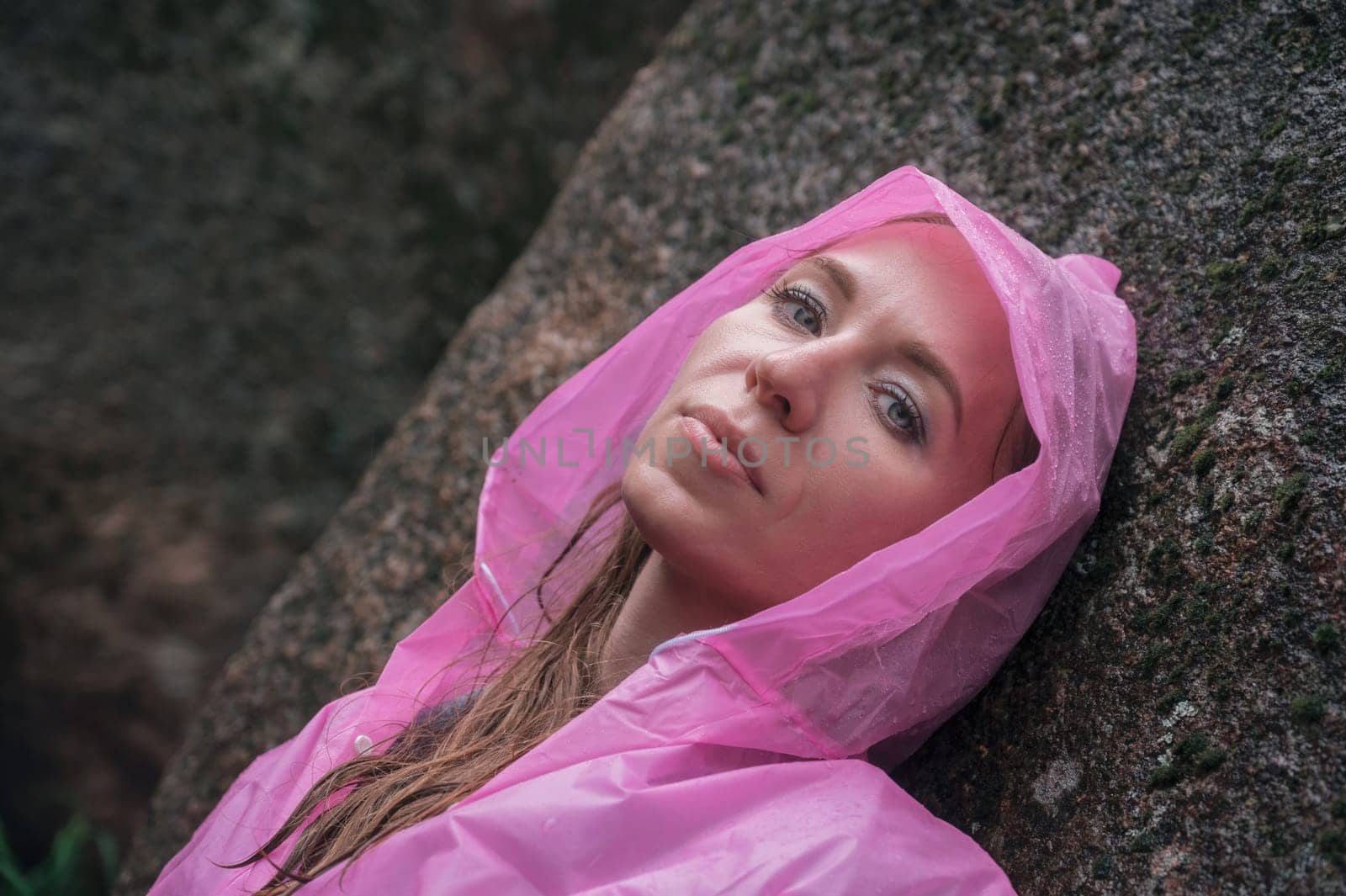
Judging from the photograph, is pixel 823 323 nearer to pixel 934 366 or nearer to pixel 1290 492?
pixel 934 366

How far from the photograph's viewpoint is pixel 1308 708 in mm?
1097

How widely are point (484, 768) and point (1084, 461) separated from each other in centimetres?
82

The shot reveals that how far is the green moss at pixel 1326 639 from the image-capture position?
3.64 ft

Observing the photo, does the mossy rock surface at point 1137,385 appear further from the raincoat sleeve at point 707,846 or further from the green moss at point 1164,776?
the raincoat sleeve at point 707,846

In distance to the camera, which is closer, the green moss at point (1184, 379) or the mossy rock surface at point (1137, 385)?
the mossy rock surface at point (1137, 385)

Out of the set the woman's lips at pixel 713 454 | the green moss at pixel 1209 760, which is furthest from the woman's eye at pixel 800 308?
the green moss at pixel 1209 760

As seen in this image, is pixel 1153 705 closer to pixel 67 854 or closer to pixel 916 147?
pixel 916 147

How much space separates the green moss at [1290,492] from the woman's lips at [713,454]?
A: 58 centimetres

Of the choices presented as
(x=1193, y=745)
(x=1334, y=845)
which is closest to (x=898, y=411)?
(x=1193, y=745)

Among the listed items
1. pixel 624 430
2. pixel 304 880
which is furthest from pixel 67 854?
pixel 624 430

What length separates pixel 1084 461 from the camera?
1305 millimetres

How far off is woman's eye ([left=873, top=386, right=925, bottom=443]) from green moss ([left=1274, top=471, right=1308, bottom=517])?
0.40m

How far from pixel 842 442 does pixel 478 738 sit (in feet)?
2.03

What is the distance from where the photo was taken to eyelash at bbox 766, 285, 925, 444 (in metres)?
1.31
